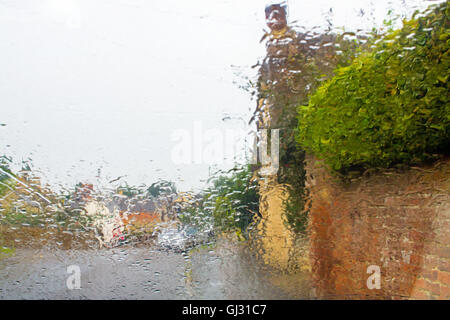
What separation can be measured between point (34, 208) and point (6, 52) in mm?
691

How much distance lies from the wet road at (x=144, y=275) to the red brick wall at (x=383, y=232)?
0.19 meters

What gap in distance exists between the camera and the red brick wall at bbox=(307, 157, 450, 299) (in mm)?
1000

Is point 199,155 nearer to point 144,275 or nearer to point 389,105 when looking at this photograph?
point 144,275

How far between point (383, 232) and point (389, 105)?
0.51 meters

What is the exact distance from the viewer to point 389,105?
1.01 metres

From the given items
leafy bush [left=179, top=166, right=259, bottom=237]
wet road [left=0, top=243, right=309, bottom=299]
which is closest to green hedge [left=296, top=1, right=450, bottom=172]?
leafy bush [left=179, top=166, right=259, bottom=237]

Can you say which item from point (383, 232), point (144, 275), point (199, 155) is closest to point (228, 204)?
point (199, 155)

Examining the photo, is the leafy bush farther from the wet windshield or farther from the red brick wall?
the red brick wall

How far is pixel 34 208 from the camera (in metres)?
1.12

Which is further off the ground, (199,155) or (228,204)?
(199,155)

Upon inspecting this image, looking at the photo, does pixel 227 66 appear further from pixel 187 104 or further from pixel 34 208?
pixel 34 208

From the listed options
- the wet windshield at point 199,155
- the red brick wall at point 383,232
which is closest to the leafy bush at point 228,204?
the wet windshield at point 199,155

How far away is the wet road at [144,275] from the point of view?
44.1 inches
